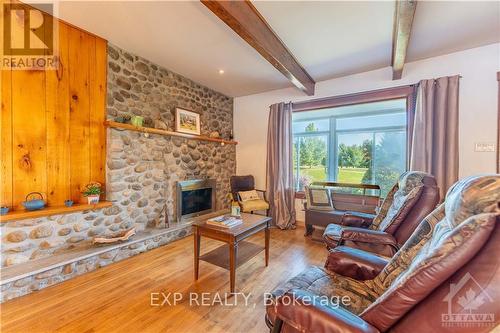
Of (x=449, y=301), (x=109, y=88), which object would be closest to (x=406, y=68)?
(x=449, y=301)

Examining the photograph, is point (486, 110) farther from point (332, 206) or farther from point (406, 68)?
point (332, 206)

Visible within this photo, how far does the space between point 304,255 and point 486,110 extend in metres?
2.93

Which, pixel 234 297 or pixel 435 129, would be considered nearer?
pixel 234 297

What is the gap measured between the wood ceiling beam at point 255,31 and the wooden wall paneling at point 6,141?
2.01m

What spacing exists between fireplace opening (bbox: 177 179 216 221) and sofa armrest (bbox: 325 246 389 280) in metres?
2.59

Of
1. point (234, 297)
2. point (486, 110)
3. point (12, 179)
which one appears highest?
point (486, 110)

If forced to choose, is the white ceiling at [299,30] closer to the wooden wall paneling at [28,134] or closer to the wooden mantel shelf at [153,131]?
the wooden wall paneling at [28,134]

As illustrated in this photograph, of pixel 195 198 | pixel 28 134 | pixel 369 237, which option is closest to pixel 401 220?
pixel 369 237

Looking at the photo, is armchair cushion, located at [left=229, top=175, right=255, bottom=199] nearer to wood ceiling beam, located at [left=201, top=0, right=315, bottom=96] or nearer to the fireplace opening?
the fireplace opening

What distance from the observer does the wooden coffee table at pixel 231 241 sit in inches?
76.5

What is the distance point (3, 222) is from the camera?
1.87 meters

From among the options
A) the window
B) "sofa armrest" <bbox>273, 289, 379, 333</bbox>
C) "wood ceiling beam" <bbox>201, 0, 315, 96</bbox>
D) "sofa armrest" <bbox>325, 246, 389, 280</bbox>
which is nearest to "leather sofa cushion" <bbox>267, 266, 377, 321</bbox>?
"sofa armrest" <bbox>325, 246, 389, 280</bbox>

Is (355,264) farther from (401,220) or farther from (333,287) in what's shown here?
(401,220)

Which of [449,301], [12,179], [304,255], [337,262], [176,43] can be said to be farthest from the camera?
[304,255]
